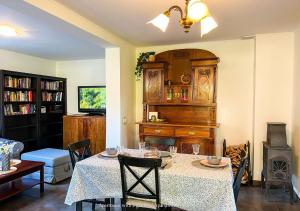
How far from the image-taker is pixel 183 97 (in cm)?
414

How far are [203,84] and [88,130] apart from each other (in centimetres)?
253

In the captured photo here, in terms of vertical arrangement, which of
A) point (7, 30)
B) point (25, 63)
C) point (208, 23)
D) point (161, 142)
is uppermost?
point (7, 30)

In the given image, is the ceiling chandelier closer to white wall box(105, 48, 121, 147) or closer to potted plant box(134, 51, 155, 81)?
white wall box(105, 48, 121, 147)

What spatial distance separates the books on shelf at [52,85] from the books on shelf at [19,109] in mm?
573

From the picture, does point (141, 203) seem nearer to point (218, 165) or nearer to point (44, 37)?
point (218, 165)

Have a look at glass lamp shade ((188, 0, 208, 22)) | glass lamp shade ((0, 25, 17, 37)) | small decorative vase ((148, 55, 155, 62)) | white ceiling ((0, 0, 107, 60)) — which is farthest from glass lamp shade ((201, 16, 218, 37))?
glass lamp shade ((0, 25, 17, 37))

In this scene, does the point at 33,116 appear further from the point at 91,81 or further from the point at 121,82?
the point at 121,82

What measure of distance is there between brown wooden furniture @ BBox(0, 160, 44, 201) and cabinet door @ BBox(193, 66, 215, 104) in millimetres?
2651

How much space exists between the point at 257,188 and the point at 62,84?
193 inches

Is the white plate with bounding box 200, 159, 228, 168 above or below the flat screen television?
below

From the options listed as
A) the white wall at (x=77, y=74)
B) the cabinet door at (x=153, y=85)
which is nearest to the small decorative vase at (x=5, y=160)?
the cabinet door at (x=153, y=85)

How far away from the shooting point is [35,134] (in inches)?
207

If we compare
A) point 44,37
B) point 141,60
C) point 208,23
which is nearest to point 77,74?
point 44,37

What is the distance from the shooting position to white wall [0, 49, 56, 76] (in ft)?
15.9
